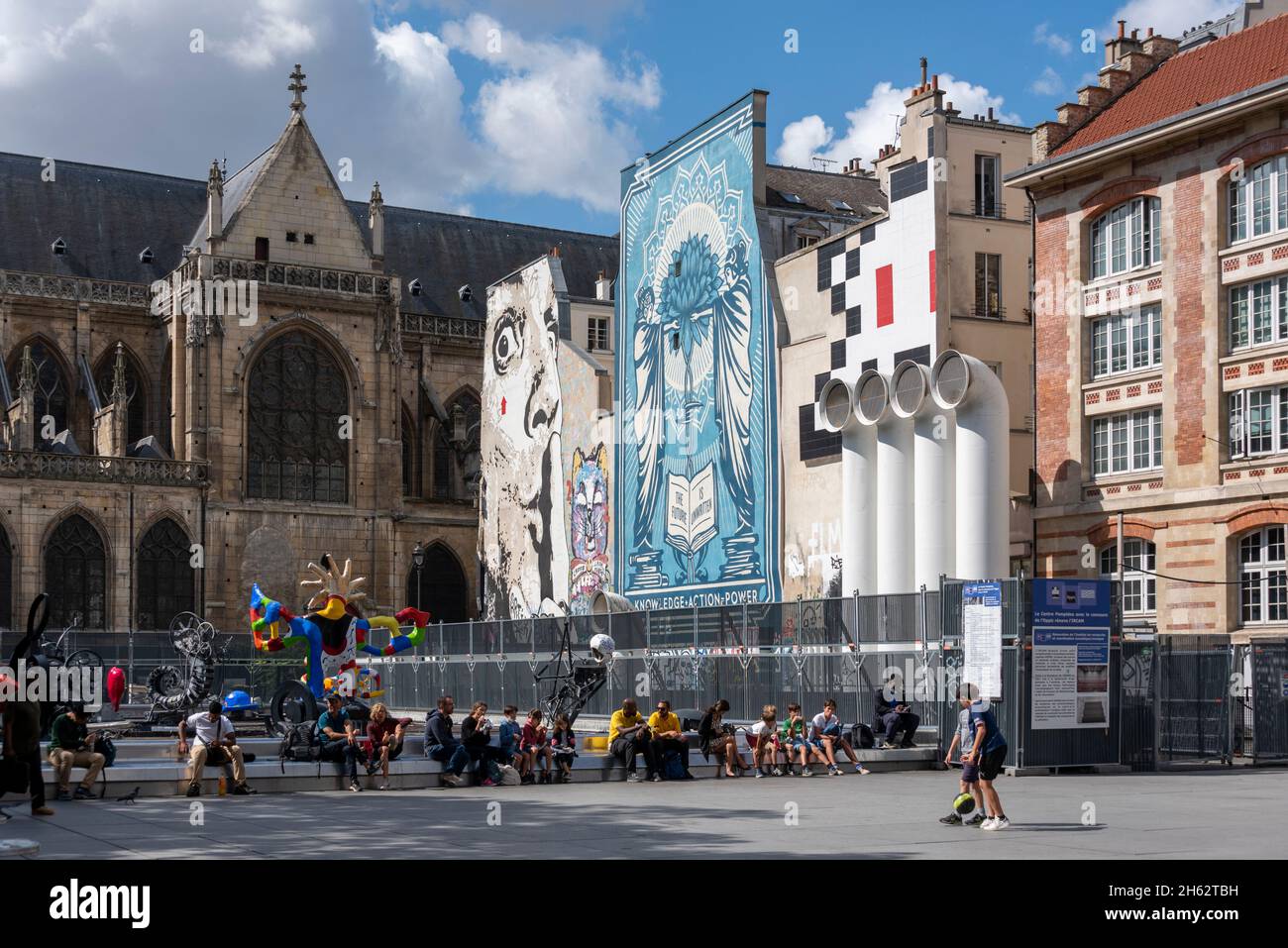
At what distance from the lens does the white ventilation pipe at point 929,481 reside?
122 feet

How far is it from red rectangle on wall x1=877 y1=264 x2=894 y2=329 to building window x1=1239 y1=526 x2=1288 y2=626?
34.3ft

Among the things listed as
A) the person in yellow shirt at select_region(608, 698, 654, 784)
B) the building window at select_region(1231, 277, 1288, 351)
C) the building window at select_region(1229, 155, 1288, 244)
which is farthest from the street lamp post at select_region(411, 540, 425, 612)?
the person in yellow shirt at select_region(608, 698, 654, 784)

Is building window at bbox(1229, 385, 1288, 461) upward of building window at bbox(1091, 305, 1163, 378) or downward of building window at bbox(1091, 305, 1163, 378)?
downward

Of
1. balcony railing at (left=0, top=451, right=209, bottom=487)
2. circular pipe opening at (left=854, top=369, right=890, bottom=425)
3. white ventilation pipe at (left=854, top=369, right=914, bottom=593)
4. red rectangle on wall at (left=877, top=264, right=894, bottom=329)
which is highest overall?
red rectangle on wall at (left=877, top=264, right=894, bottom=329)

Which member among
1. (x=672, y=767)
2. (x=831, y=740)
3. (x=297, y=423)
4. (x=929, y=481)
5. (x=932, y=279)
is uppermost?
(x=932, y=279)

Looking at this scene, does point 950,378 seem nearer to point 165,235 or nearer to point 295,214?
point 295,214

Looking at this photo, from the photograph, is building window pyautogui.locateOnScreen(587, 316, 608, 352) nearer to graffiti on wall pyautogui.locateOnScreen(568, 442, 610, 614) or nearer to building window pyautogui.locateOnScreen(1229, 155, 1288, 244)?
graffiti on wall pyautogui.locateOnScreen(568, 442, 610, 614)

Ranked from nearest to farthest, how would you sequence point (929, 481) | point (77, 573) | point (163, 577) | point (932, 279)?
point (929, 481) → point (932, 279) → point (77, 573) → point (163, 577)

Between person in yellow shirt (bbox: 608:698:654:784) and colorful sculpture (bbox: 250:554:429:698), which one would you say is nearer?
person in yellow shirt (bbox: 608:698:654:784)

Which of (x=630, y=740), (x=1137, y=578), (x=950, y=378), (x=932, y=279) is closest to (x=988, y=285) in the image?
(x=932, y=279)

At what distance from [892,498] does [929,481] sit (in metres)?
1.32

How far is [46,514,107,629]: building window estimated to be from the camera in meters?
62.0

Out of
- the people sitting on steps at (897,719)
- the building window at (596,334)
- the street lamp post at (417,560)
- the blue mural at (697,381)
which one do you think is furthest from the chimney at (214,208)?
the people sitting on steps at (897,719)

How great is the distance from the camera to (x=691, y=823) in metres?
19.1
